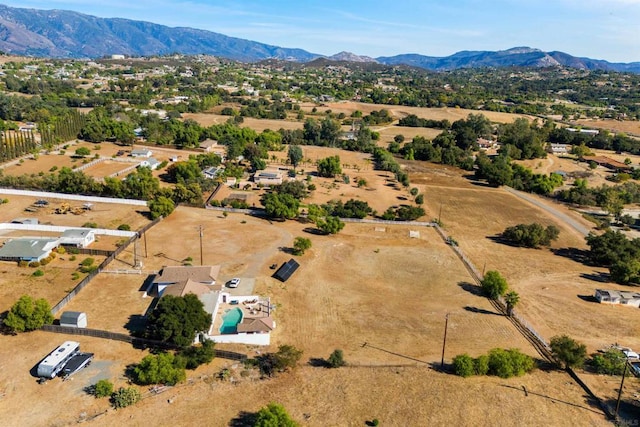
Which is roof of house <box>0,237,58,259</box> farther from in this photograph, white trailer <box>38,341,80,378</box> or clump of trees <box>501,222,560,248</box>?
clump of trees <box>501,222,560,248</box>

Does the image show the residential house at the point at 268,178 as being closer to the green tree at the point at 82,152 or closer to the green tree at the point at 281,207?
the green tree at the point at 281,207

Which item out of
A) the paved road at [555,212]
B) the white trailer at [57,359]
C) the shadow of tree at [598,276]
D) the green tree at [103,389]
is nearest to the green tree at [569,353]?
the shadow of tree at [598,276]

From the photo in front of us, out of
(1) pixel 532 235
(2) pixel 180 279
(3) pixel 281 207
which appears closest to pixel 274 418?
(2) pixel 180 279

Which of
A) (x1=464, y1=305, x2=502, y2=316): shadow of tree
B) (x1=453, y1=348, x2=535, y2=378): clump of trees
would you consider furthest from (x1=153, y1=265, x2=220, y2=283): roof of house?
(x1=464, y1=305, x2=502, y2=316): shadow of tree

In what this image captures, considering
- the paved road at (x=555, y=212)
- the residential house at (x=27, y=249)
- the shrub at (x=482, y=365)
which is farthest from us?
the paved road at (x=555, y=212)

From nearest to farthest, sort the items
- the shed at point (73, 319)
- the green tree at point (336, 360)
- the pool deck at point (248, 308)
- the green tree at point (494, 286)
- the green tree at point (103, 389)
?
1. the green tree at point (103, 389)
2. the green tree at point (336, 360)
3. the shed at point (73, 319)
4. the pool deck at point (248, 308)
5. the green tree at point (494, 286)

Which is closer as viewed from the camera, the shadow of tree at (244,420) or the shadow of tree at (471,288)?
the shadow of tree at (244,420)
